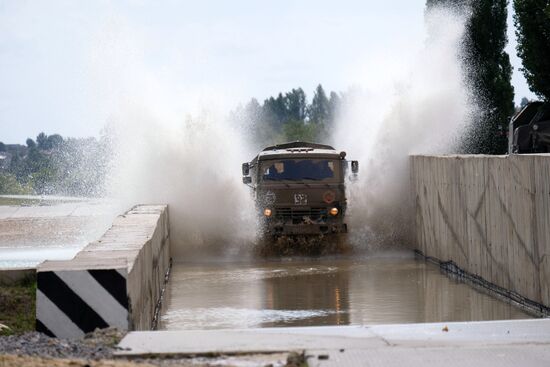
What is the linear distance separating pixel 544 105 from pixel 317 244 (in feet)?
25.8

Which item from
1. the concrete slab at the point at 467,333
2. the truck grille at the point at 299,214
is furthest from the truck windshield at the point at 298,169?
the concrete slab at the point at 467,333

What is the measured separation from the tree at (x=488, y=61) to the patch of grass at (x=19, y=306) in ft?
106

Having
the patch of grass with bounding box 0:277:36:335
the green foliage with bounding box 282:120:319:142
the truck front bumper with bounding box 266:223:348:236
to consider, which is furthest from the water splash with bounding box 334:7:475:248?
the green foliage with bounding box 282:120:319:142

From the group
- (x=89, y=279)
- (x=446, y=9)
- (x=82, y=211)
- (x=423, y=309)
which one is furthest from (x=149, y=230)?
(x=82, y=211)

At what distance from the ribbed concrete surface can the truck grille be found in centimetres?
1487

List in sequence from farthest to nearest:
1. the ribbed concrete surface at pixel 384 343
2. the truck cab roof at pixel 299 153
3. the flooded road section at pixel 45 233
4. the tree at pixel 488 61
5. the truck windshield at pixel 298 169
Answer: the tree at pixel 488 61 < the flooded road section at pixel 45 233 < the truck cab roof at pixel 299 153 < the truck windshield at pixel 298 169 < the ribbed concrete surface at pixel 384 343

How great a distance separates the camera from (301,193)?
2673 cm

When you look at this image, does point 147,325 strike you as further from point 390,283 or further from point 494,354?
point 390,283

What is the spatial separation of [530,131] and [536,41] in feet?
42.8

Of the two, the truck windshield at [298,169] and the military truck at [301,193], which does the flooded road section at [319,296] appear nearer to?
the military truck at [301,193]

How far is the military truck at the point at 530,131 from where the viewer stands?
29.2m

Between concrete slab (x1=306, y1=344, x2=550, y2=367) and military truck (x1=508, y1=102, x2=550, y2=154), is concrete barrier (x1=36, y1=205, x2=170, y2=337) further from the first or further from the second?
military truck (x1=508, y1=102, x2=550, y2=154)

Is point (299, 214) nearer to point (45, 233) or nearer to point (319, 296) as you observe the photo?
point (319, 296)

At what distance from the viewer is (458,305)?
18.1 metres
